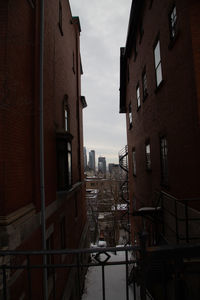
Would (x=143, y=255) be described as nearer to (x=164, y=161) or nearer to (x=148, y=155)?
(x=164, y=161)

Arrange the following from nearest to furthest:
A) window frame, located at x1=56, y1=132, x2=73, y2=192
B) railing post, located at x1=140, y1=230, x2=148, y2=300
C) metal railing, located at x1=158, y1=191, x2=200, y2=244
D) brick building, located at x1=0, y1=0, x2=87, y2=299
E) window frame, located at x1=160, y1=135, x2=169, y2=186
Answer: railing post, located at x1=140, y1=230, x2=148, y2=300
brick building, located at x1=0, y1=0, x2=87, y2=299
metal railing, located at x1=158, y1=191, x2=200, y2=244
window frame, located at x1=160, y1=135, x2=169, y2=186
window frame, located at x1=56, y1=132, x2=73, y2=192

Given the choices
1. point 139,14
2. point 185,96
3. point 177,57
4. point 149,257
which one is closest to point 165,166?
point 185,96

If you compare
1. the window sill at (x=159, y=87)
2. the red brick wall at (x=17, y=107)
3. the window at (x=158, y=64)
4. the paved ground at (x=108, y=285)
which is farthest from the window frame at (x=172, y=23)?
the paved ground at (x=108, y=285)

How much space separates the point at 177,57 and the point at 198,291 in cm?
651

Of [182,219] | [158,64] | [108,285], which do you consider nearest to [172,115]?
[158,64]

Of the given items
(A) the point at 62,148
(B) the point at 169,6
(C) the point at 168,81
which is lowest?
(A) the point at 62,148

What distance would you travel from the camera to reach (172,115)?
600 centimetres

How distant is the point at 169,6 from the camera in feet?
19.5

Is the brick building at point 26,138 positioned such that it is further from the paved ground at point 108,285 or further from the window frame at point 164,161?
the window frame at point 164,161

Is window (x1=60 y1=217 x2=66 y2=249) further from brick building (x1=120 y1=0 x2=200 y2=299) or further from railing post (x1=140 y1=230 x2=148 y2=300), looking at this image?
railing post (x1=140 y1=230 x2=148 y2=300)

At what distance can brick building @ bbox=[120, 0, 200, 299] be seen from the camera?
4.69 meters

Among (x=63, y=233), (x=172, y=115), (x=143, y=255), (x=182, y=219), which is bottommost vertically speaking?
(x=63, y=233)

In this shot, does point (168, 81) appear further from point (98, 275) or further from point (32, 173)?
point (98, 275)

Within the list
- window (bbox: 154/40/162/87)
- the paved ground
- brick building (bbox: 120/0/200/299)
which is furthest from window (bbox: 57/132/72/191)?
the paved ground
